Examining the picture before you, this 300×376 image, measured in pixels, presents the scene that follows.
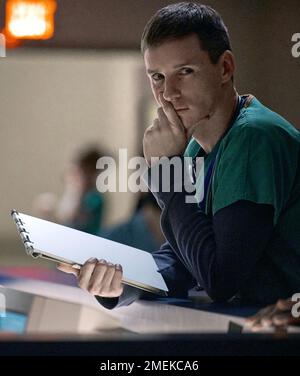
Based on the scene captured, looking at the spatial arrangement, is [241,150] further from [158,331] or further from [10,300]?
[10,300]

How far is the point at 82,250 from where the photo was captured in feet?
11.5

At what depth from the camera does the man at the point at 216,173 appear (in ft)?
11.4

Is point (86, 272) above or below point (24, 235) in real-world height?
below

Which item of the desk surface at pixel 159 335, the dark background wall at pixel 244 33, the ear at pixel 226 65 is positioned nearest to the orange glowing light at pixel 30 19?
the dark background wall at pixel 244 33

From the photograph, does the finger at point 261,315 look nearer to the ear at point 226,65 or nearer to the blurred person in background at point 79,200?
the blurred person in background at point 79,200

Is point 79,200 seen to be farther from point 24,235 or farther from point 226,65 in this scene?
point 226,65

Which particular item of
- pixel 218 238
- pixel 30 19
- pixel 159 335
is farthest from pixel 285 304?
pixel 30 19

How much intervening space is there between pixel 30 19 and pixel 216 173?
2.71 ft

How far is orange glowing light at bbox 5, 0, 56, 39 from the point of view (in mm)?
3605

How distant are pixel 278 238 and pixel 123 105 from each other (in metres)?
0.68

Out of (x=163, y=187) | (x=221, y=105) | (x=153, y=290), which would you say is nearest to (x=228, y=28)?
(x=221, y=105)

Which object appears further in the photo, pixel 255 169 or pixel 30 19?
pixel 30 19

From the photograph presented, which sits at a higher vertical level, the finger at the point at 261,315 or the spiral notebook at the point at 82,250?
the spiral notebook at the point at 82,250

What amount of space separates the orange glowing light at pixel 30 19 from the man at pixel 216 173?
34 cm
